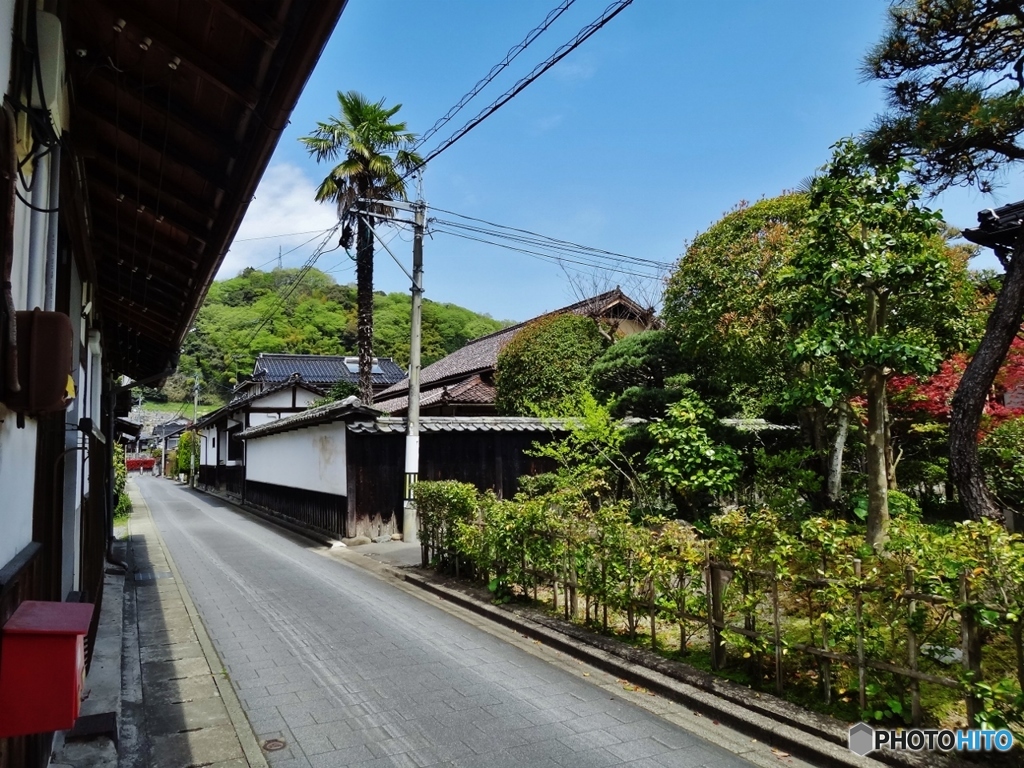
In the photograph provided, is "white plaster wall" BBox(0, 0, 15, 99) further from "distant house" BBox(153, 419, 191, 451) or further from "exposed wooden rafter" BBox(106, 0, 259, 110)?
"distant house" BBox(153, 419, 191, 451)

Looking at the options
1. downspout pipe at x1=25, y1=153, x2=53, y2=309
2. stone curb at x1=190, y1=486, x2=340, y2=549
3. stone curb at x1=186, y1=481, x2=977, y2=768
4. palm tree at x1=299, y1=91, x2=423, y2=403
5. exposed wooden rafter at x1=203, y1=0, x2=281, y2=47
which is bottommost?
stone curb at x1=190, y1=486, x2=340, y2=549

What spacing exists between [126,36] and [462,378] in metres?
25.6

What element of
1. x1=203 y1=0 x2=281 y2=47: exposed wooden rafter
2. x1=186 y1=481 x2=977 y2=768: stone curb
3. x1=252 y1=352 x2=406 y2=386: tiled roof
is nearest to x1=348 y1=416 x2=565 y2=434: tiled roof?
x1=186 y1=481 x2=977 y2=768: stone curb

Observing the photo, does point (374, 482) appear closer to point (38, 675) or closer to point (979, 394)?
point (979, 394)

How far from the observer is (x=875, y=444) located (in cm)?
729

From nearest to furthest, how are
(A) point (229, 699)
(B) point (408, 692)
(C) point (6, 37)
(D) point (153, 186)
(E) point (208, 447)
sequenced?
(C) point (6, 37) → (D) point (153, 186) → (A) point (229, 699) → (B) point (408, 692) → (E) point (208, 447)

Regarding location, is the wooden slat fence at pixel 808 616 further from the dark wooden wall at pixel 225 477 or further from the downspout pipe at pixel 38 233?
the dark wooden wall at pixel 225 477

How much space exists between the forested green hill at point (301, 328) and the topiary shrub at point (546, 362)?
34.7 m

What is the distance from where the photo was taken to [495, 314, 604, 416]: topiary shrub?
2058cm

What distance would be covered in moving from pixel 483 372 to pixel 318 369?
63.4 ft

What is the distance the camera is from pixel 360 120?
20.2m

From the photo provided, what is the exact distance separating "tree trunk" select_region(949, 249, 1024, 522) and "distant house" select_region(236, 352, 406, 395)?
36016 mm

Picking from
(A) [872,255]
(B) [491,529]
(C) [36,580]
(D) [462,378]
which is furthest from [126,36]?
(D) [462,378]

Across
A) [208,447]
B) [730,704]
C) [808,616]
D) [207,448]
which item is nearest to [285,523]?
[730,704]
